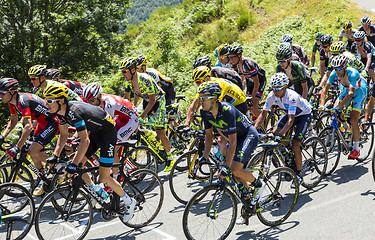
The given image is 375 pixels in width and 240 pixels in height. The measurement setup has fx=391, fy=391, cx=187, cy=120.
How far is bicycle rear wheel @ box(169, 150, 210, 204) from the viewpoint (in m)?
7.05

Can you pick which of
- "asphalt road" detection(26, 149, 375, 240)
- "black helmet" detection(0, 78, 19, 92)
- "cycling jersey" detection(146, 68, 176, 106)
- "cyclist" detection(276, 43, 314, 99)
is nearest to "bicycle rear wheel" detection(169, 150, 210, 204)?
"asphalt road" detection(26, 149, 375, 240)

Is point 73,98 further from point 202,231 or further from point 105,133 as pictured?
point 202,231

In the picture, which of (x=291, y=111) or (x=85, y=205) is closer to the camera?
(x=85, y=205)

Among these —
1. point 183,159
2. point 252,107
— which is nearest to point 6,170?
point 183,159

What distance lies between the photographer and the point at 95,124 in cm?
572

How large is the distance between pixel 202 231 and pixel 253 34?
2034 cm

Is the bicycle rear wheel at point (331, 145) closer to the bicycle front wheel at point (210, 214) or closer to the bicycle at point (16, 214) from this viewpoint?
the bicycle front wheel at point (210, 214)

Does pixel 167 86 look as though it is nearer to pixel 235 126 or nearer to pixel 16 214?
pixel 235 126

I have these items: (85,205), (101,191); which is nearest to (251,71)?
(101,191)

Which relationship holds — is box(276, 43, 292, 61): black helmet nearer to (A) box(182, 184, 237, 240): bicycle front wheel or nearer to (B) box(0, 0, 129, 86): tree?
(A) box(182, 184, 237, 240): bicycle front wheel

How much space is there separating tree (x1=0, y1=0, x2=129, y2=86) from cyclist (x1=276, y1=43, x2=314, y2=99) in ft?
35.9

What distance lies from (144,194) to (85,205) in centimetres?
105

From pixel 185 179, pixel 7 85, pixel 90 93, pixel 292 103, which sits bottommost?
A: pixel 185 179

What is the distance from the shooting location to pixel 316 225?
5.95m
